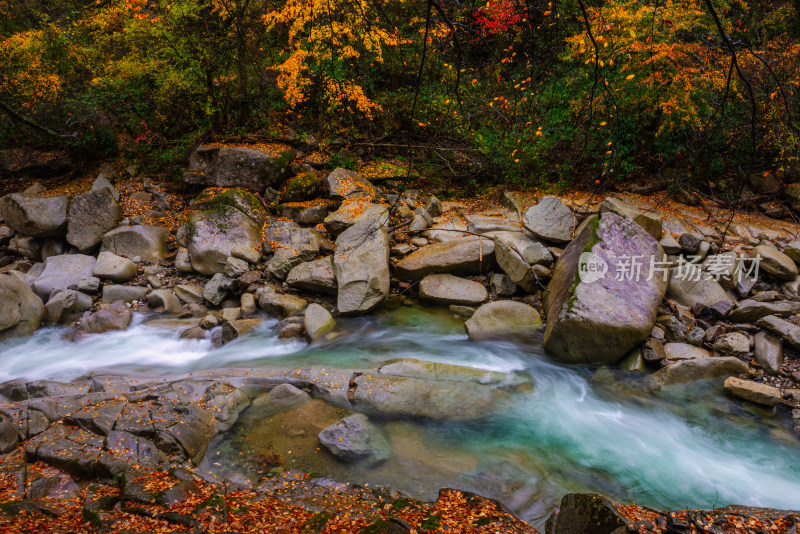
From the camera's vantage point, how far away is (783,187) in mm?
9602

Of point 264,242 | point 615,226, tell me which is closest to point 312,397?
point 264,242

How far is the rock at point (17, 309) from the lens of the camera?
23.0 feet

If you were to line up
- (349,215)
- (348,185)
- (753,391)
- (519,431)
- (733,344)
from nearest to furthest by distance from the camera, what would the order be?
(519,431)
(753,391)
(733,344)
(349,215)
(348,185)

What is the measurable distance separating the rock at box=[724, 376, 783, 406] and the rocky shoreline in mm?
22

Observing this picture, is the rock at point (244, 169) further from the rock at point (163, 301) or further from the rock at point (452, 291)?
the rock at point (452, 291)

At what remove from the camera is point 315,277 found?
26.5 feet

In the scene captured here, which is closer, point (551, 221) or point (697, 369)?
point (697, 369)

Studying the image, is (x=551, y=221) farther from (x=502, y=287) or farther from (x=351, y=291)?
(x=351, y=291)

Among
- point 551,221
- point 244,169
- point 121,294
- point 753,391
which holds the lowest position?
point 753,391

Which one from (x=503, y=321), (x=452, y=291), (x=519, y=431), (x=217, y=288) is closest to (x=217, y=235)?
(x=217, y=288)

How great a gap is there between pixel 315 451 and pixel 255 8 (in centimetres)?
1102

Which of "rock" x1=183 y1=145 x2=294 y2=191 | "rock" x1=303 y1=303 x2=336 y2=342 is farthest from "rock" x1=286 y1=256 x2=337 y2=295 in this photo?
"rock" x1=183 y1=145 x2=294 y2=191

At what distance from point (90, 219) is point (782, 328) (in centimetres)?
1343

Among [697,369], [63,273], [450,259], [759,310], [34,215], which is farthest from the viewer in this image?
[34,215]
